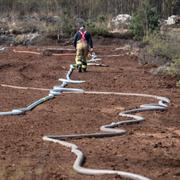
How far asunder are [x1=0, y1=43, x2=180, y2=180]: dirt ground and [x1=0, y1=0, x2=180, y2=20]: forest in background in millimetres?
22597

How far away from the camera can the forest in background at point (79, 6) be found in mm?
37469

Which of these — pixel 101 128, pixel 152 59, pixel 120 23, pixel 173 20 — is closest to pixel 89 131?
pixel 101 128

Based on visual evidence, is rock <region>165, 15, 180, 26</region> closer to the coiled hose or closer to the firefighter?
the firefighter

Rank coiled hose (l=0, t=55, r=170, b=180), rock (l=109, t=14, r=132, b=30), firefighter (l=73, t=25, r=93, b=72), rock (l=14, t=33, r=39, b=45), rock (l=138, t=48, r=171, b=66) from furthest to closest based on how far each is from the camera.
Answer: rock (l=109, t=14, r=132, b=30) → rock (l=14, t=33, r=39, b=45) → rock (l=138, t=48, r=171, b=66) → firefighter (l=73, t=25, r=93, b=72) → coiled hose (l=0, t=55, r=170, b=180)

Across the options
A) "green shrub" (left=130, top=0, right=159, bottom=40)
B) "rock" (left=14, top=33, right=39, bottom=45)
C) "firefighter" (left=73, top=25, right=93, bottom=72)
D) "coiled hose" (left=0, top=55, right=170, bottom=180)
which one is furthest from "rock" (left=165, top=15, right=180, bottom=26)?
"coiled hose" (left=0, top=55, right=170, bottom=180)

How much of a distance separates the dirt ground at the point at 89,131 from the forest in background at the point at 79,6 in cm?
2260

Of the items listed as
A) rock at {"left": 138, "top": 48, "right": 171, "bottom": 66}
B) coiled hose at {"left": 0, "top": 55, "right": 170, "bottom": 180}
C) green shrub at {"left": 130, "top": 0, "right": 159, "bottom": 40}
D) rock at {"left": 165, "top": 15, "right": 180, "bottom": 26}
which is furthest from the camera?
rock at {"left": 165, "top": 15, "right": 180, "bottom": 26}

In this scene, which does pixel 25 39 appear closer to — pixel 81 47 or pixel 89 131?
pixel 81 47

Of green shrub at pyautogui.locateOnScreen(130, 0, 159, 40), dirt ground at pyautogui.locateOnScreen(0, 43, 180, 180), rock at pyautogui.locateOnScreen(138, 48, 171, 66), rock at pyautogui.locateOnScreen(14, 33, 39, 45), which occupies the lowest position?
rock at pyautogui.locateOnScreen(14, 33, 39, 45)

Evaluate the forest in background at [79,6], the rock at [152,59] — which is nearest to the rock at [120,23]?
the forest in background at [79,6]

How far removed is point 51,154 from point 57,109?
356cm

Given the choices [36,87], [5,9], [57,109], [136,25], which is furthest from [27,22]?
[57,109]

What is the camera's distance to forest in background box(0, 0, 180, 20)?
123ft

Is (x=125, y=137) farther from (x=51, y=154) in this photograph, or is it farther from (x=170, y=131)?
(x=51, y=154)
